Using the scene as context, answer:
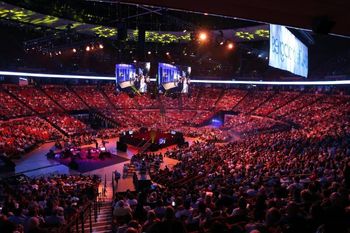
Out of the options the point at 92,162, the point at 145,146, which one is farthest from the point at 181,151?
the point at 92,162

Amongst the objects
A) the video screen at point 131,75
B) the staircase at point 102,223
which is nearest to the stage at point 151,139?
the video screen at point 131,75

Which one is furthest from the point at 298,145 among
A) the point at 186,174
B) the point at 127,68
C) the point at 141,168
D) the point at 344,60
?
the point at 344,60

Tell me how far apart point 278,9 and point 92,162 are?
2626 cm

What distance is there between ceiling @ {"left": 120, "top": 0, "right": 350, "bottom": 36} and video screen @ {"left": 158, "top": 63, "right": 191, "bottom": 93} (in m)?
26.0

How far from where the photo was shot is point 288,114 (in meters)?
46.4

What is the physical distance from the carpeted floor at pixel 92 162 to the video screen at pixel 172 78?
7983 mm

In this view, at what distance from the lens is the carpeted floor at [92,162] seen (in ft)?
95.1

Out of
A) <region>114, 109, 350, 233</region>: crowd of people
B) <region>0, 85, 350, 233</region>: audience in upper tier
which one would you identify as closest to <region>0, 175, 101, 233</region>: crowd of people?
<region>0, 85, 350, 233</region>: audience in upper tier

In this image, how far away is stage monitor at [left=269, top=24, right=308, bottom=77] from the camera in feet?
42.3

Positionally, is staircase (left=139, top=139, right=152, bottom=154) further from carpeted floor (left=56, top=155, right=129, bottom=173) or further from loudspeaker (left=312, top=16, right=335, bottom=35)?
loudspeaker (left=312, top=16, right=335, bottom=35)

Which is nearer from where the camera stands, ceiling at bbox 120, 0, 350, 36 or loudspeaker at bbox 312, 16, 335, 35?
ceiling at bbox 120, 0, 350, 36

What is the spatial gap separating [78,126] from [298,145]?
29.3m

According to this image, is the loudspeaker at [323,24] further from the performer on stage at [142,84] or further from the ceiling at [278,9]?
the performer on stage at [142,84]

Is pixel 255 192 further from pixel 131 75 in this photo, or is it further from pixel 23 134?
pixel 23 134
